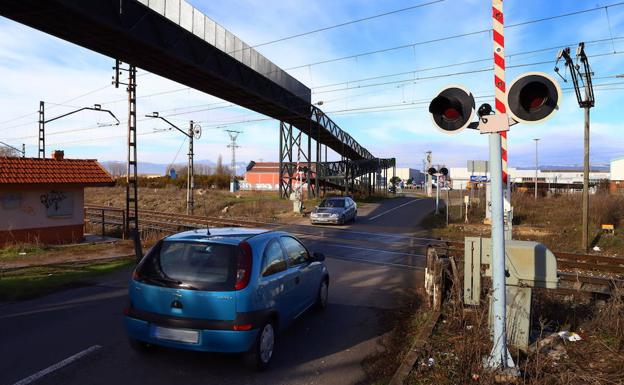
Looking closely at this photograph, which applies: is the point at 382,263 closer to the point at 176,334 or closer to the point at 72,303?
the point at 72,303

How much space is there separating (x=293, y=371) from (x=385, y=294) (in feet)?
14.3

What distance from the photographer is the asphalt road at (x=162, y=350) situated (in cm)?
483

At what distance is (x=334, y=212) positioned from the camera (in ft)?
82.6

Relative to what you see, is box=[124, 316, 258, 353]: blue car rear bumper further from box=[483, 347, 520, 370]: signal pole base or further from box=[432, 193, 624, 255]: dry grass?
box=[432, 193, 624, 255]: dry grass

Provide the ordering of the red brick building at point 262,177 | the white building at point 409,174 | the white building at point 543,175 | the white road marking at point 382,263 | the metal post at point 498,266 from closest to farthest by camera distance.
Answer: the metal post at point 498,266 < the white road marking at point 382,263 < the red brick building at point 262,177 < the white building at point 543,175 < the white building at point 409,174

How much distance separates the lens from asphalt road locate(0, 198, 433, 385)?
4.83 metres

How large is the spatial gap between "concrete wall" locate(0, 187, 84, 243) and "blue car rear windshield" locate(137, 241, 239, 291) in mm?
15224

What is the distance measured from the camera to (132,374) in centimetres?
482

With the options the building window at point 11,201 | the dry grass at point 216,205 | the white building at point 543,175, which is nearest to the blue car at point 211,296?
the building window at point 11,201

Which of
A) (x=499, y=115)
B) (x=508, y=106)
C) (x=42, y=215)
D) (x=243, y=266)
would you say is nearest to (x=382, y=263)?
(x=243, y=266)

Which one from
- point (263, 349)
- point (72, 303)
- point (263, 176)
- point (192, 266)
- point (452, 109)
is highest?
point (263, 176)

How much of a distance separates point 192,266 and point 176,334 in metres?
0.73

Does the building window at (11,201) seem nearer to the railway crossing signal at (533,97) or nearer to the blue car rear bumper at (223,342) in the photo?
the blue car rear bumper at (223,342)

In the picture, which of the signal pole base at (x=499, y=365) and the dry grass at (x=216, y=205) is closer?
the signal pole base at (x=499, y=365)
